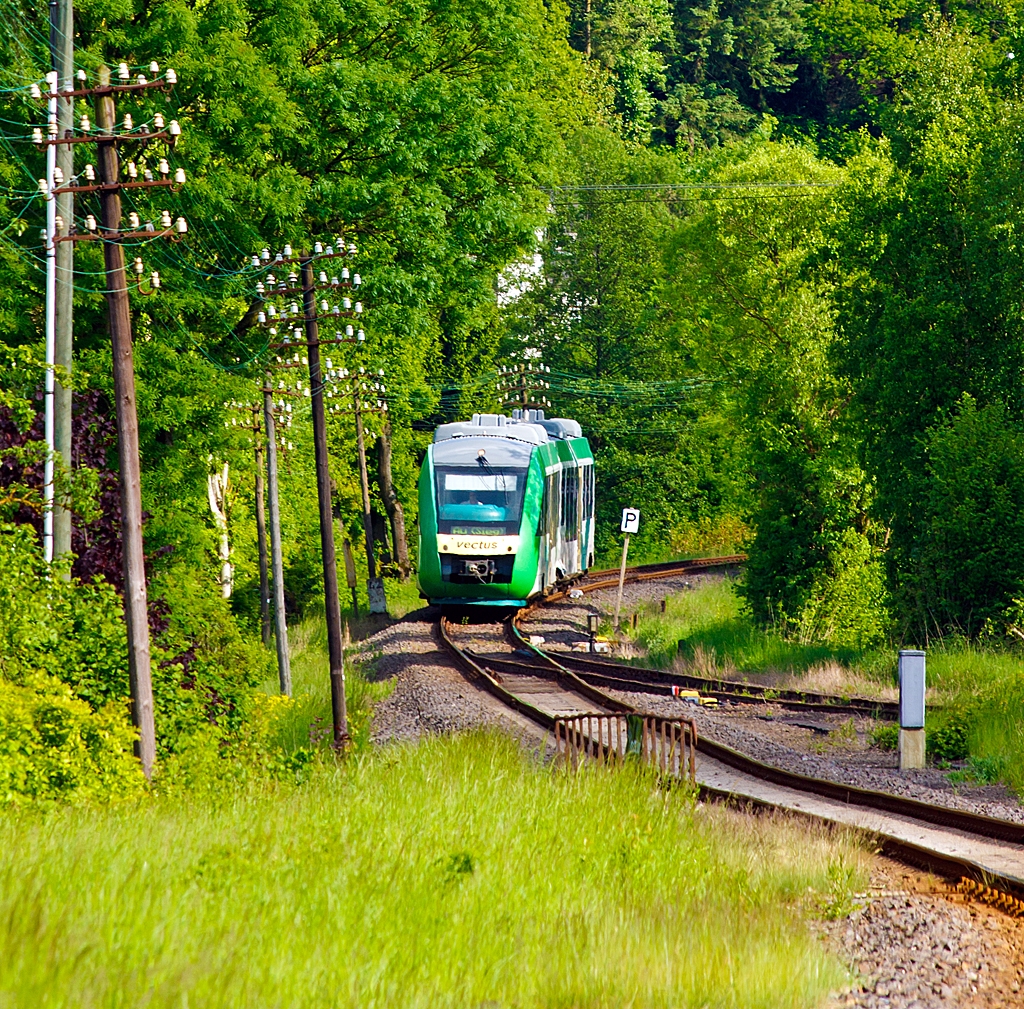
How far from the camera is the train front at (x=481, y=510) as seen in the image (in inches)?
1190

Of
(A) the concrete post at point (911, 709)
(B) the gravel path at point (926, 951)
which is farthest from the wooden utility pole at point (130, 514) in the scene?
(B) the gravel path at point (926, 951)

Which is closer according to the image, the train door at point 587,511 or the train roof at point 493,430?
the train roof at point 493,430

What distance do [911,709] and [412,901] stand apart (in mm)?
A: 9820

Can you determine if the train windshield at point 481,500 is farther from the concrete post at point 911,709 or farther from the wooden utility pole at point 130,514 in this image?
the concrete post at point 911,709

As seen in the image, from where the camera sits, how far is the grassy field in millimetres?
16719

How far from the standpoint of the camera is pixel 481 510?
99.0 feet

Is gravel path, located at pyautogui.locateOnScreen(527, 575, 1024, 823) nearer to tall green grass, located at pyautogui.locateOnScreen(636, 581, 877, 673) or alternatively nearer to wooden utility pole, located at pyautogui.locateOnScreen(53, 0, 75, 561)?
tall green grass, located at pyautogui.locateOnScreen(636, 581, 877, 673)

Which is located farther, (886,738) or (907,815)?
(886,738)

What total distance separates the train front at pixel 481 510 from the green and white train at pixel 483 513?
21 millimetres

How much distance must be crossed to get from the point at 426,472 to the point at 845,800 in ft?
57.1

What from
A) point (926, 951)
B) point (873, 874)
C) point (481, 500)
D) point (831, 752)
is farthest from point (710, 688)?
point (926, 951)

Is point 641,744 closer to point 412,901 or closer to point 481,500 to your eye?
point 412,901

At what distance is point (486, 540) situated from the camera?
99.4 feet

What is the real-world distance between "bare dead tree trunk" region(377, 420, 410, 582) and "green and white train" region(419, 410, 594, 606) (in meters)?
22.3
